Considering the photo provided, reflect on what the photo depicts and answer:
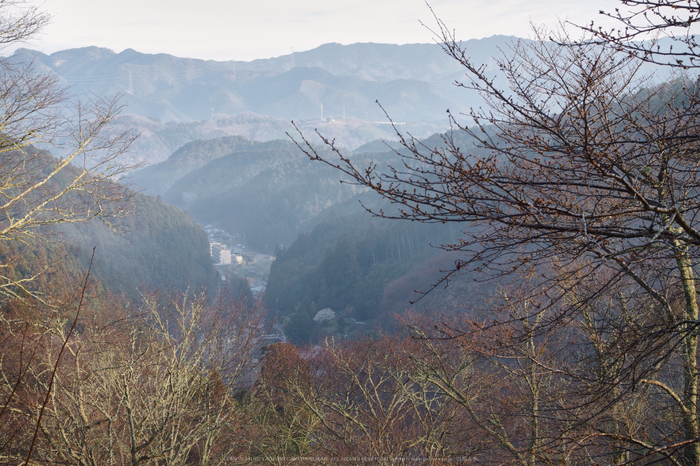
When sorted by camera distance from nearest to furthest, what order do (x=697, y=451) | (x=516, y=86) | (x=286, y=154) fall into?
(x=516, y=86) < (x=697, y=451) < (x=286, y=154)

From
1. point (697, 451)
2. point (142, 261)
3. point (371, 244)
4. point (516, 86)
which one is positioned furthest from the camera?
point (142, 261)

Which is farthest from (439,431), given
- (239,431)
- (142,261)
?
(142,261)

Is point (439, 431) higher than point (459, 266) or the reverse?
the reverse

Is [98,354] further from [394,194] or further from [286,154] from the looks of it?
[286,154]

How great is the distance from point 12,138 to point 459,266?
711 centimetres

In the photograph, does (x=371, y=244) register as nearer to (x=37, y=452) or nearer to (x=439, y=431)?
(x=439, y=431)

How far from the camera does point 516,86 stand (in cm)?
375

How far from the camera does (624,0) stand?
2533 mm

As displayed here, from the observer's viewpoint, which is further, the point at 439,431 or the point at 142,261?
the point at 142,261

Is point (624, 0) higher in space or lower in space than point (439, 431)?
higher

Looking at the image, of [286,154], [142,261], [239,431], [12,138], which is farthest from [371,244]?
[286,154]

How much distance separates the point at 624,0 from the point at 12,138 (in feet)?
25.4

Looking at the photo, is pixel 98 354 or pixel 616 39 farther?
pixel 98 354

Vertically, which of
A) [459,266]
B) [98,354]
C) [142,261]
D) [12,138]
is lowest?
[142,261]
